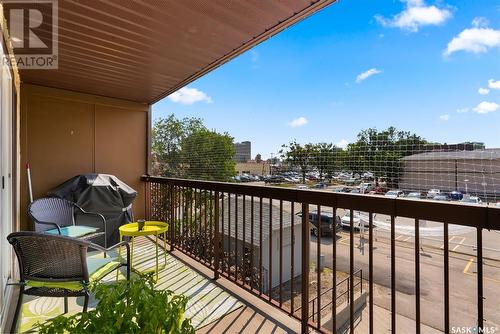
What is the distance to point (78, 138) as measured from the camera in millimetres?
4785

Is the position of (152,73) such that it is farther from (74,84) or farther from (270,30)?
(270,30)

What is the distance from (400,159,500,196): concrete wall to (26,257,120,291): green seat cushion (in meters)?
2.79

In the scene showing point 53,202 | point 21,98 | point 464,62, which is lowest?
point 53,202

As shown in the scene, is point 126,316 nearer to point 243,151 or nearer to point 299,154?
point 299,154

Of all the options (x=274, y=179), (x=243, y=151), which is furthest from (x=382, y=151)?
(x=243, y=151)

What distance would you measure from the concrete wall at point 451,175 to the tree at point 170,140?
16.3ft

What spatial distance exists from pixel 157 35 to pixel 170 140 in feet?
17.0

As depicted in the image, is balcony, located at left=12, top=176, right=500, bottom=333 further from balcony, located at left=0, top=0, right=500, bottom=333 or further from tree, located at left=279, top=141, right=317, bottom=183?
tree, located at left=279, top=141, right=317, bottom=183

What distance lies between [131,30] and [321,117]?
7.30m

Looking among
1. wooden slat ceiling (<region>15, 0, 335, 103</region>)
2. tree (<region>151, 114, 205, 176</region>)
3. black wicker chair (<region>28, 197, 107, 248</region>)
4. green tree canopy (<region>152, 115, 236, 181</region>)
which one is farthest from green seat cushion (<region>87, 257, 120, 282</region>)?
green tree canopy (<region>152, 115, 236, 181</region>)

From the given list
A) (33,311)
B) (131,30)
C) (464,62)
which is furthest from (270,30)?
(464,62)

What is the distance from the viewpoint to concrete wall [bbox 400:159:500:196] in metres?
2.29

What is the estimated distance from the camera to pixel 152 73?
12.6 feet

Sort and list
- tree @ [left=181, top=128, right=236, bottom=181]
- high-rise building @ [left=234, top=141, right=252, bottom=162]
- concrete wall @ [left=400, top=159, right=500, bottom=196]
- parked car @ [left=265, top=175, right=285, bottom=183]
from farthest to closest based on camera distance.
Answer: tree @ [left=181, top=128, right=236, bottom=181], high-rise building @ [left=234, top=141, right=252, bottom=162], parked car @ [left=265, top=175, right=285, bottom=183], concrete wall @ [left=400, top=159, right=500, bottom=196]
